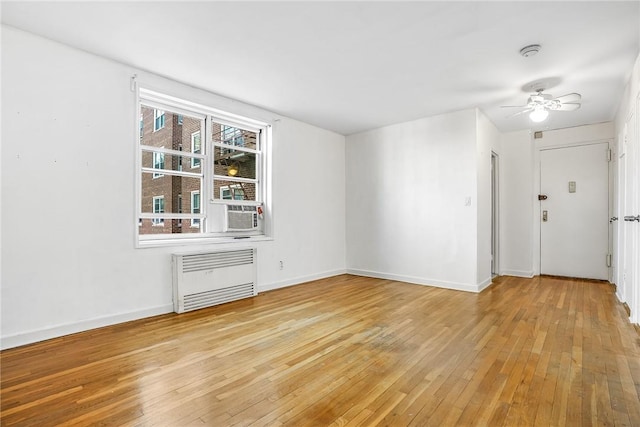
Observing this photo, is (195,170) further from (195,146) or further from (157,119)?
(157,119)

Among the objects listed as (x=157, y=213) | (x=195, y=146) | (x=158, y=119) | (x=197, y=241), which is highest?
(x=158, y=119)

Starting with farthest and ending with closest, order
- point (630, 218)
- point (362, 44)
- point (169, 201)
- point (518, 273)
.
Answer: point (518, 273) < point (169, 201) < point (630, 218) < point (362, 44)

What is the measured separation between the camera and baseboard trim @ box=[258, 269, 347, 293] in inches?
183

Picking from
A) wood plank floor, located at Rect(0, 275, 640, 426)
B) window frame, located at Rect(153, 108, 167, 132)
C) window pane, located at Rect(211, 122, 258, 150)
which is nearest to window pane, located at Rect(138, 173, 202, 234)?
window frame, located at Rect(153, 108, 167, 132)

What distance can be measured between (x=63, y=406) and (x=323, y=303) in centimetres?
263

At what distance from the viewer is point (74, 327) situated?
2.89 meters

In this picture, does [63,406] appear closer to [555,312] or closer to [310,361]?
[310,361]

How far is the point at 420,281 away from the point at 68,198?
466cm

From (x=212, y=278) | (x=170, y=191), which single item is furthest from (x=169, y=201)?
(x=212, y=278)

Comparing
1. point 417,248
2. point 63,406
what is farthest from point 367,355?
point 417,248

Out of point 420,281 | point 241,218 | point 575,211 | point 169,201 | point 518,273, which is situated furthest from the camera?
point 518,273

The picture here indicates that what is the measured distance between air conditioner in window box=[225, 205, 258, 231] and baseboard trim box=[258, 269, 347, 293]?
2.95ft

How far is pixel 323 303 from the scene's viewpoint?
3.94 metres

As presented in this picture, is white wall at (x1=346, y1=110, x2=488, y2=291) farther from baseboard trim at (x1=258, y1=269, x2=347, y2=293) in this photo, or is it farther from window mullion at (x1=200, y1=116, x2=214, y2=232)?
window mullion at (x1=200, y1=116, x2=214, y2=232)
